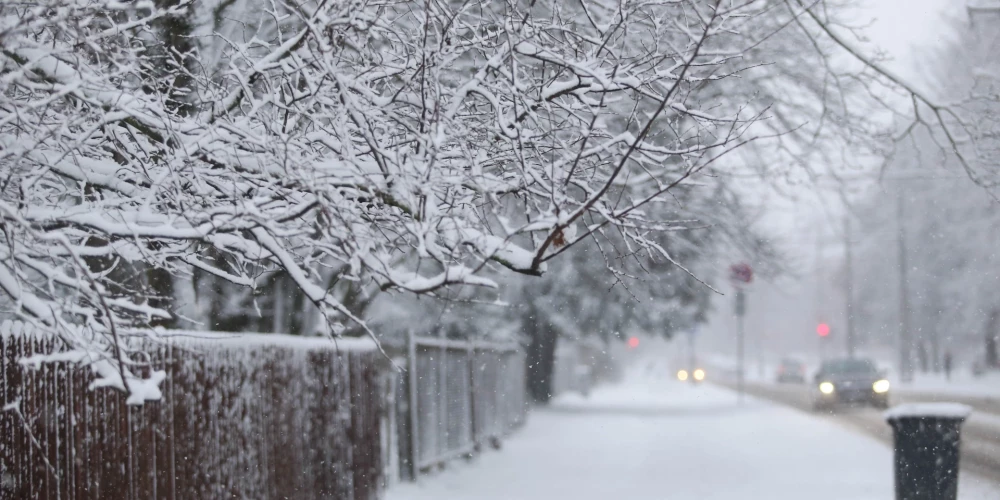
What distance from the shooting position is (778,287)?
56.1 feet

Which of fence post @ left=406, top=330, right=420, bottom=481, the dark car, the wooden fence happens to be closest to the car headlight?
the dark car

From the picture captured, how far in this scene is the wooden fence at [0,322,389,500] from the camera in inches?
179

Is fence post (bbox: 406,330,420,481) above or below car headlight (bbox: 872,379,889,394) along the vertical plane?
above

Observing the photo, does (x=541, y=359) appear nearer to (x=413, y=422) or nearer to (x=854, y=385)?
(x=854, y=385)

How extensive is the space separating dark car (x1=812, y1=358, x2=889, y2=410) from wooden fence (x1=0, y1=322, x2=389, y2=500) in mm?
18051

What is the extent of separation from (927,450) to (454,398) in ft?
21.6

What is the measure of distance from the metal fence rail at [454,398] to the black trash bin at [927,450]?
506 cm

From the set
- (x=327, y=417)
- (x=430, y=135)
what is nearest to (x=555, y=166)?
(x=430, y=135)

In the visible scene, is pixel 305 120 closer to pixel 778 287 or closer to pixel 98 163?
pixel 98 163

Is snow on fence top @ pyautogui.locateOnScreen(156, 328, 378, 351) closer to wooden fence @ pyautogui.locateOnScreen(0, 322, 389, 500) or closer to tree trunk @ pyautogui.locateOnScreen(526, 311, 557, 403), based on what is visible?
wooden fence @ pyautogui.locateOnScreen(0, 322, 389, 500)

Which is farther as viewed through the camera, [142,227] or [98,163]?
[98,163]

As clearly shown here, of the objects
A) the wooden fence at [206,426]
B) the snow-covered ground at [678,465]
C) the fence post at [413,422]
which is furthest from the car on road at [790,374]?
the wooden fence at [206,426]

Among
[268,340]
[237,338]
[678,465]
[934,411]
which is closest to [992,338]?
[678,465]

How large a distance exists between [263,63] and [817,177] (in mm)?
8379
